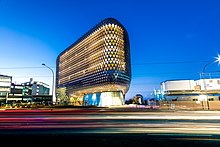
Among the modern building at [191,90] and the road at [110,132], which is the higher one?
the modern building at [191,90]

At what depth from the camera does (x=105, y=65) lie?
298 feet

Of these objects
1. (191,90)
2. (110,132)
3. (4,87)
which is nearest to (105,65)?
(191,90)

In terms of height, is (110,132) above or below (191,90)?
below

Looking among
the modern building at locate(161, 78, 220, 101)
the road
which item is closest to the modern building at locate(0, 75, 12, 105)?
the modern building at locate(161, 78, 220, 101)

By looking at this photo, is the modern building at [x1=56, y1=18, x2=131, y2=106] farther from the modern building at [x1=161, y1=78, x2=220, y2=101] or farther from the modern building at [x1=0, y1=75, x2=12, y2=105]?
the modern building at [x1=0, y1=75, x2=12, y2=105]

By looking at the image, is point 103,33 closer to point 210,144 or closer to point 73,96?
point 73,96

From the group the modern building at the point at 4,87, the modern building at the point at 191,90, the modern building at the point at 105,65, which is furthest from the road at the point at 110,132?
the modern building at the point at 4,87

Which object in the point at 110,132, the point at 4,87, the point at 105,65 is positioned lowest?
the point at 110,132

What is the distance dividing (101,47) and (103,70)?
513 inches

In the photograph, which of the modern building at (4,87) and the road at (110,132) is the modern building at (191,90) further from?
the modern building at (4,87)

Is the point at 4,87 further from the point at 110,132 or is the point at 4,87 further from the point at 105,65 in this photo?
the point at 110,132

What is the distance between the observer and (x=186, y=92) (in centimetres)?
8156

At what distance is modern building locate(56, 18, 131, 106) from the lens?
9050cm

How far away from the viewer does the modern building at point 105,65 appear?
9050 centimetres
